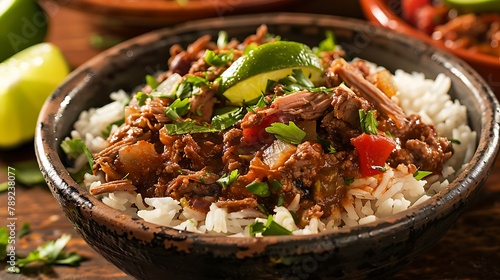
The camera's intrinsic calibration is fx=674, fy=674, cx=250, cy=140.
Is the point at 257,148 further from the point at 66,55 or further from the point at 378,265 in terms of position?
the point at 66,55

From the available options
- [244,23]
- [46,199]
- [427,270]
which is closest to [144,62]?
[244,23]

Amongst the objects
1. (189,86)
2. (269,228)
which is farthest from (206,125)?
(269,228)

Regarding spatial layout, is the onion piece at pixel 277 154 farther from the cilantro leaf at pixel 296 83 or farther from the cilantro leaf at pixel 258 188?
the cilantro leaf at pixel 296 83

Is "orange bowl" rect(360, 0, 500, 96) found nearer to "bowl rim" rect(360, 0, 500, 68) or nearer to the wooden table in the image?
"bowl rim" rect(360, 0, 500, 68)

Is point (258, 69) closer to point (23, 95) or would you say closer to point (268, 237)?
point (268, 237)

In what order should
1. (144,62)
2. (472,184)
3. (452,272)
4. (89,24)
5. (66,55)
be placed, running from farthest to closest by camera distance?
(89,24) < (66,55) < (144,62) < (452,272) < (472,184)

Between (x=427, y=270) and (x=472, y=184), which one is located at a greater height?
(x=472, y=184)

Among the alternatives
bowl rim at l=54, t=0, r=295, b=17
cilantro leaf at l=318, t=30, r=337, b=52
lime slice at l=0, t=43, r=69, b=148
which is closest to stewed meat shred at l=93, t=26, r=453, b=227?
cilantro leaf at l=318, t=30, r=337, b=52
